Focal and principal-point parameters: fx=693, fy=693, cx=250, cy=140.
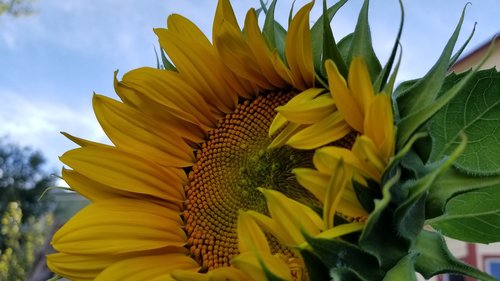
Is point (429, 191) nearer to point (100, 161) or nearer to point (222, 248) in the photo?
point (222, 248)

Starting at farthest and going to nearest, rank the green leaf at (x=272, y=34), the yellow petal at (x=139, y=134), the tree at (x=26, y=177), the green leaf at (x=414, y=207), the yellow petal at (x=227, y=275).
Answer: the tree at (x=26, y=177), the yellow petal at (x=139, y=134), the green leaf at (x=272, y=34), the yellow petal at (x=227, y=275), the green leaf at (x=414, y=207)

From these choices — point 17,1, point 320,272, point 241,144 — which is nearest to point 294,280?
point 320,272

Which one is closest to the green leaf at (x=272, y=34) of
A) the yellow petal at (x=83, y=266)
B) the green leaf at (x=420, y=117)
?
the green leaf at (x=420, y=117)

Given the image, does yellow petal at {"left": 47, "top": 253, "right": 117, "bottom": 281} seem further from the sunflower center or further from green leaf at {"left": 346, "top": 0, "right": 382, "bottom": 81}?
green leaf at {"left": 346, "top": 0, "right": 382, "bottom": 81}

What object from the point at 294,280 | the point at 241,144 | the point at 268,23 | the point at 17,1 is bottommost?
the point at 294,280

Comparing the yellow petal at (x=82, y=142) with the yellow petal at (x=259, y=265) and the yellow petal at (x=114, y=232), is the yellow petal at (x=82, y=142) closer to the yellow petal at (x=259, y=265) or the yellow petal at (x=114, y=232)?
the yellow petal at (x=114, y=232)

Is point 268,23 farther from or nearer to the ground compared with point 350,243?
farther from the ground

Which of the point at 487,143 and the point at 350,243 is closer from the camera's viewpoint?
the point at 350,243

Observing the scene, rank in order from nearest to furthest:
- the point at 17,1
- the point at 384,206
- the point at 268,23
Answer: the point at 384,206, the point at 268,23, the point at 17,1

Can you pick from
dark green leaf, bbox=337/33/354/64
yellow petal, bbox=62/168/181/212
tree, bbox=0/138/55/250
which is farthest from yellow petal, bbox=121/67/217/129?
tree, bbox=0/138/55/250
